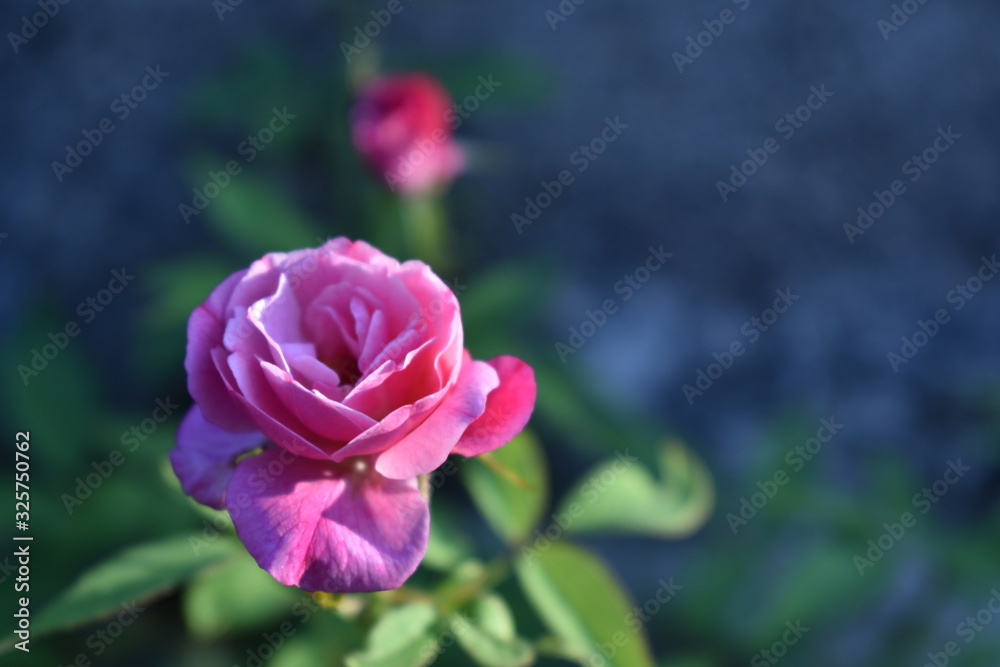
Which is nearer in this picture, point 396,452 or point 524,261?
point 396,452

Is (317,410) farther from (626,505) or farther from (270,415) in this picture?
(626,505)

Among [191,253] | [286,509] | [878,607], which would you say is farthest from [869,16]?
[286,509]

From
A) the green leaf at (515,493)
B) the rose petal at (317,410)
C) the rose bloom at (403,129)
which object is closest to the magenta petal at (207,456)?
the rose petal at (317,410)

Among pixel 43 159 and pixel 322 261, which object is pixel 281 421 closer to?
pixel 322 261

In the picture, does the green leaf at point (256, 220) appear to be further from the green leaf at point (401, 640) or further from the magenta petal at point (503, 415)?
the magenta petal at point (503, 415)

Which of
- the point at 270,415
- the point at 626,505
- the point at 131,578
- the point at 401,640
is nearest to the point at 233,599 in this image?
the point at 131,578

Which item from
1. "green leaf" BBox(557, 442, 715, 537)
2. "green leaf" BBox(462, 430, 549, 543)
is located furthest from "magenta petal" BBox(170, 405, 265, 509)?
"green leaf" BBox(557, 442, 715, 537)
